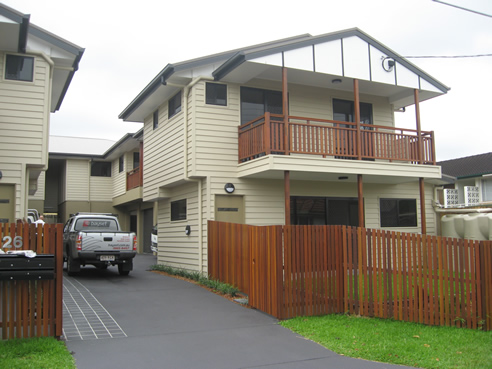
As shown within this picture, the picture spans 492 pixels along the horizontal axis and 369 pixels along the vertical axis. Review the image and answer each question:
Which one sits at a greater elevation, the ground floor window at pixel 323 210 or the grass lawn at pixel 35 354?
the ground floor window at pixel 323 210

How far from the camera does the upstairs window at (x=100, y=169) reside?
30.5m

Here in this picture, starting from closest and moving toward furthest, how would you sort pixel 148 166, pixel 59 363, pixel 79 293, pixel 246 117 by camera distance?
pixel 59 363 < pixel 79 293 < pixel 246 117 < pixel 148 166

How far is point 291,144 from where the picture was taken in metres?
13.1

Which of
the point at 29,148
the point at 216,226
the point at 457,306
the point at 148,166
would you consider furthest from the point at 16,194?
the point at 457,306

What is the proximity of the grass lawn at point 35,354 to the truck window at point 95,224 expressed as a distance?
812 centimetres

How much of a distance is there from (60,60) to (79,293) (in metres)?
6.47

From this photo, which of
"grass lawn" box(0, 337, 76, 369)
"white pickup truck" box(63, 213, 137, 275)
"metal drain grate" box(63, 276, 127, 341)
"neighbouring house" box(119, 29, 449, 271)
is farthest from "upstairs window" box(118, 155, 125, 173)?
"grass lawn" box(0, 337, 76, 369)

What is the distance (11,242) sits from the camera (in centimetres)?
696

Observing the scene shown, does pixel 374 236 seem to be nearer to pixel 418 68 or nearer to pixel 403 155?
pixel 403 155

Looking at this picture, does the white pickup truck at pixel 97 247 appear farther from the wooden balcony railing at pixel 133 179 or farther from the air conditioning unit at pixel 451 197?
the air conditioning unit at pixel 451 197

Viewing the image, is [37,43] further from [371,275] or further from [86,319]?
[371,275]

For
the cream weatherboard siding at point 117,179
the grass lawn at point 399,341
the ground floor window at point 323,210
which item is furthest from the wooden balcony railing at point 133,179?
the grass lawn at point 399,341

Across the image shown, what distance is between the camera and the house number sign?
6926 mm

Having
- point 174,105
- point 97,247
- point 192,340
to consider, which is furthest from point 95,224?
point 192,340
